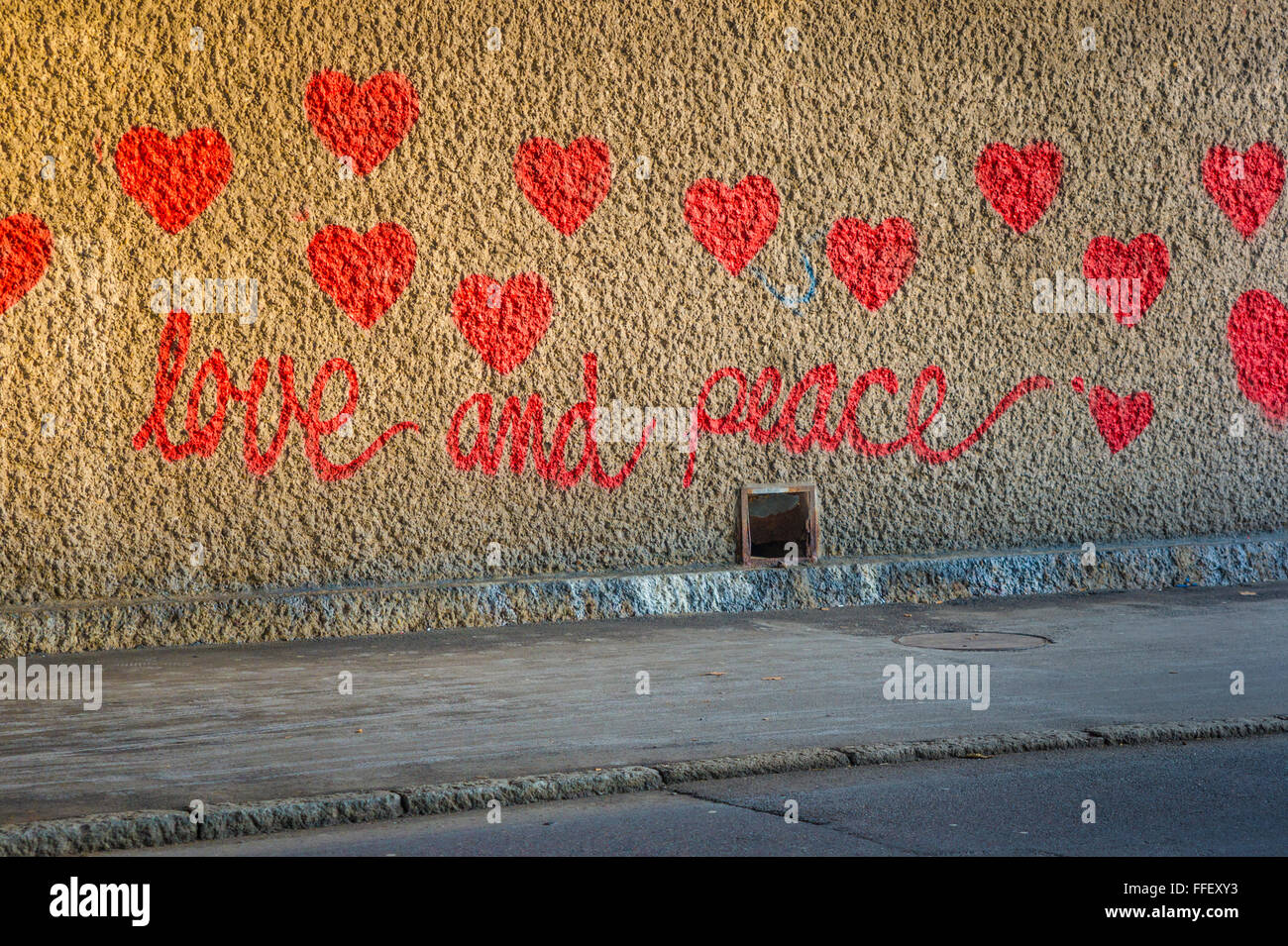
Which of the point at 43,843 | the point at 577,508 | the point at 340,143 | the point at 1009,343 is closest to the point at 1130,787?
the point at 43,843

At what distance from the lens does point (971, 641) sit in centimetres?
831

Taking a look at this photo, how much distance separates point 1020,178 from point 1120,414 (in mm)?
1839

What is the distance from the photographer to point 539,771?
215 inches

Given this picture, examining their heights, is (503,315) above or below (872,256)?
below

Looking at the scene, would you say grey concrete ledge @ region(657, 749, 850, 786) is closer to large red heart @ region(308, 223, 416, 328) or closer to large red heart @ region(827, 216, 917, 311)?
large red heart @ region(308, 223, 416, 328)

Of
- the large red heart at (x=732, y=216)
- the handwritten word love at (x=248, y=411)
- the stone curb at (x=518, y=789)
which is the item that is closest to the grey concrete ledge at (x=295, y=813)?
the stone curb at (x=518, y=789)

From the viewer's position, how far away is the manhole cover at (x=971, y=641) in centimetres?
812

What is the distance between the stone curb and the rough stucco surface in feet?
11.8

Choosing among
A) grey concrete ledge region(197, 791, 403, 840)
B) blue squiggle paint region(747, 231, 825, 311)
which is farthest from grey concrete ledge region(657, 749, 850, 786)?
blue squiggle paint region(747, 231, 825, 311)

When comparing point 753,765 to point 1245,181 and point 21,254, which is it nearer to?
point 21,254

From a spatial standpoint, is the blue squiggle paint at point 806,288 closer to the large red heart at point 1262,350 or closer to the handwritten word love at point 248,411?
the handwritten word love at point 248,411

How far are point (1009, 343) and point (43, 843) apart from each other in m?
7.42

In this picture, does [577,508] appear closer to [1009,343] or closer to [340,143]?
[340,143]

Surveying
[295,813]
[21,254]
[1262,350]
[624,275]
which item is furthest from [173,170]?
[1262,350]
